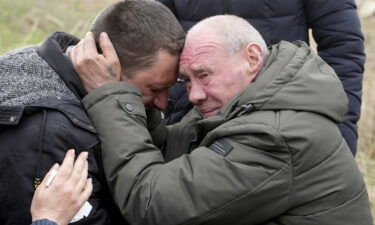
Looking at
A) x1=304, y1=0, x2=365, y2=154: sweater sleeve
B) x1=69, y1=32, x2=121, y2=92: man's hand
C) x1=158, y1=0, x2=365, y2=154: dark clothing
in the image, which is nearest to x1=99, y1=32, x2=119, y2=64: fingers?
x1=69, y1=32, x2=121, y2=92: man's hand

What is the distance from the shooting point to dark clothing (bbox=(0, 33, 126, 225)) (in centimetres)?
239

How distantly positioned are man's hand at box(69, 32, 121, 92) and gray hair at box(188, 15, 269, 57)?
0.43 m

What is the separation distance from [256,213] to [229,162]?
243 millimetres

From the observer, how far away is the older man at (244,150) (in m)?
2.43

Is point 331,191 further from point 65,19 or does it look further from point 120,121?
point 65,19

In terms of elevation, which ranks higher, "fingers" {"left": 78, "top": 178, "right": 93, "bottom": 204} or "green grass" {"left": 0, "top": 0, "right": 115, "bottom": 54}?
"fingers" {"left": 78, "top": 178, "right": 93, "bottom": 204}

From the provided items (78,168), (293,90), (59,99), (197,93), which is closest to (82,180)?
(78,168)

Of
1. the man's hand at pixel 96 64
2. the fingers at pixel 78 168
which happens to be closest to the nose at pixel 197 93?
the man's hand at pixel 96 64

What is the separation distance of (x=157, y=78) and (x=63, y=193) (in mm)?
755

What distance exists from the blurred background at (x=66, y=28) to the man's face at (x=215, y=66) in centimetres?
345

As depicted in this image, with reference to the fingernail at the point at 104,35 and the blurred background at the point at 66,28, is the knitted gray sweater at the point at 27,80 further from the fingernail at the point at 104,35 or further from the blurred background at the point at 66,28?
the blurred background at the point at 66,28

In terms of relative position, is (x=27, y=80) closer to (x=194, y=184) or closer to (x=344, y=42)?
(x=194, y=184)

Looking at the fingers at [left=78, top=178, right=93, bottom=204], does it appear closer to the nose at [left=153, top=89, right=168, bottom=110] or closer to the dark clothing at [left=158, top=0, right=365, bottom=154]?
the nose at [left=153, top=89, right=168, bottom=110]

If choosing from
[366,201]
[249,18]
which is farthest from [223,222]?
[249,18]
